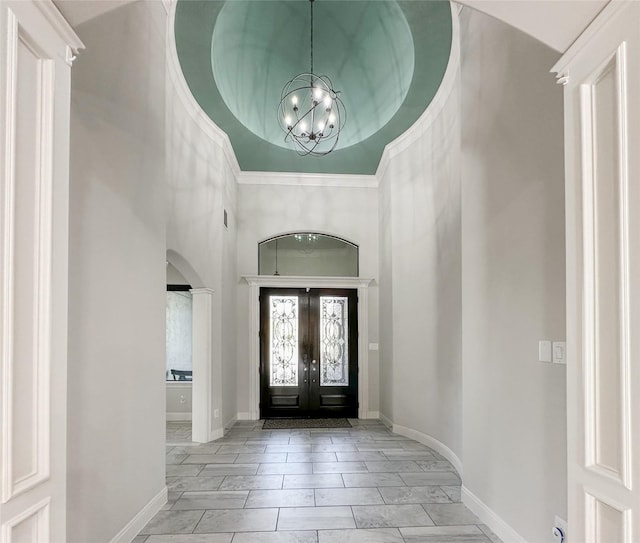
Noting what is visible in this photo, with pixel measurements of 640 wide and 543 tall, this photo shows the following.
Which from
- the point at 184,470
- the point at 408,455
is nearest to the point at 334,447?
the point at 408,455

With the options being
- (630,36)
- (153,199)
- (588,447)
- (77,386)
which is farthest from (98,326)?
(630,36)

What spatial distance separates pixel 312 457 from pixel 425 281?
2.51 metres

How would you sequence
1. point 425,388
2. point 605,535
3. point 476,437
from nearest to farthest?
point 605,535 < point 476,437 < point 425,388

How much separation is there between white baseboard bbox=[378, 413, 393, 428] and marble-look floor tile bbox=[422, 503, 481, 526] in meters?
2.75

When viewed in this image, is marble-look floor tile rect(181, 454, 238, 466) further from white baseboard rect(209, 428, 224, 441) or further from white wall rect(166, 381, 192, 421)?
white wall rect(166, 381, 192, 421)

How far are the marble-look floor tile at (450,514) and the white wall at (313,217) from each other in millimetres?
3733

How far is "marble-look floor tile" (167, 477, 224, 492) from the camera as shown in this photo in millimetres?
4043

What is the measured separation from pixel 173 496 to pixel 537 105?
4.07 meters

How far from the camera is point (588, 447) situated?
148 centimetres

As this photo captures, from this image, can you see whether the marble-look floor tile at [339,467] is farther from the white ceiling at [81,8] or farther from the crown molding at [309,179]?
the crown molding at [309,179]

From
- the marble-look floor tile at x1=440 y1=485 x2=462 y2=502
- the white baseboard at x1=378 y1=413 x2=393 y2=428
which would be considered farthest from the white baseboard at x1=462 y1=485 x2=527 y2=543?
the white baseboard at x1=378 y1=413 x2=393 y2=428

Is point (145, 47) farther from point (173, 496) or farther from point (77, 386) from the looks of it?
point (173, 496)

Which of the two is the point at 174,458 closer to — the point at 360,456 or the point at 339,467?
the point at 339,467

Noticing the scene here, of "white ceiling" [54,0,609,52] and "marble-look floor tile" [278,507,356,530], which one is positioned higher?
"white ceiling" [54,0,609,52]
